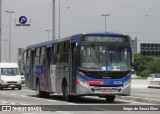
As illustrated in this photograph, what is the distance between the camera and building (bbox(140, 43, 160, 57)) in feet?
388

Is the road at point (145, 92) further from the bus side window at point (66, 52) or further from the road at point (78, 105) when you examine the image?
the bus side window at point (66, 52)

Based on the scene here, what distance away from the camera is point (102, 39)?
82.5ft

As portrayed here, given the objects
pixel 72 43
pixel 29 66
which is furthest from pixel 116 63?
pixel 29 66

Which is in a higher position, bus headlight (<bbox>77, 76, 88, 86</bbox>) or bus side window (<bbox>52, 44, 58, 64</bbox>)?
bus side window (<bbox>52, 44, 58, 64</bbox>)

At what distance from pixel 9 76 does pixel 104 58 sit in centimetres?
2230

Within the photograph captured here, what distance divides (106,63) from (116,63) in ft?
1.68

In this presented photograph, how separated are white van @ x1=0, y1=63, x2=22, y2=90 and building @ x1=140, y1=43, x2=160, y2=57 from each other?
73826 millimetres

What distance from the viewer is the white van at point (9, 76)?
45469 millimetres

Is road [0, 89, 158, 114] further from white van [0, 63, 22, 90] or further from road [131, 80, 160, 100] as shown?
white van [0, 63, 22, 90]

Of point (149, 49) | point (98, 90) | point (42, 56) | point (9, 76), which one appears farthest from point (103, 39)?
point (149, 49)

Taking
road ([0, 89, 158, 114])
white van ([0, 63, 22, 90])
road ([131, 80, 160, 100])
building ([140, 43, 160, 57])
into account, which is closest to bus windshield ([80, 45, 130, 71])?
road ([0, 89, 158, 114])

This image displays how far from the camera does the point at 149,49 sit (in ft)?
396

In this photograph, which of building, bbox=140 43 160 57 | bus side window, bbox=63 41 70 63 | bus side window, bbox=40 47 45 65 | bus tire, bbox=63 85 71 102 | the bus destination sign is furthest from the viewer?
building, bbox=140 43 160 57

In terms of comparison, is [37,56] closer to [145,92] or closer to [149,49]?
[145,92]
